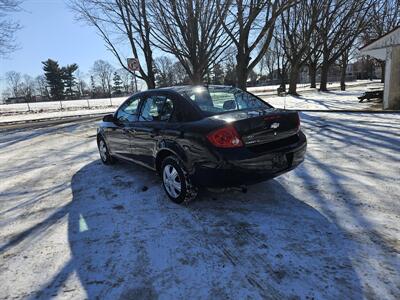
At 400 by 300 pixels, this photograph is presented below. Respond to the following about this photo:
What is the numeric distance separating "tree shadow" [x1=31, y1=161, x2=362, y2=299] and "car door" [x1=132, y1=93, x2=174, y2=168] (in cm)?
67

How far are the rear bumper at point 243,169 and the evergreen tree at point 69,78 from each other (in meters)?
83.2

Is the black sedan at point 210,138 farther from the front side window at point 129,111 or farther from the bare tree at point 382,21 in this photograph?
the bare tree at point 382,21

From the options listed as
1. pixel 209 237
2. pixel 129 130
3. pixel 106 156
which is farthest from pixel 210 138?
pixel 106 156

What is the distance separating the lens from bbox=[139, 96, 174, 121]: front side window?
4.33 m

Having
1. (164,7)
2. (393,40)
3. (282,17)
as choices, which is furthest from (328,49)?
(164,7)

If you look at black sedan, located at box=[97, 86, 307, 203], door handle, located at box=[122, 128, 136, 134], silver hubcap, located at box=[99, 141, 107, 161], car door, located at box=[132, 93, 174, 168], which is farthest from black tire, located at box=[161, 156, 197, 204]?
silver hubcap, located at box=[99, 141, 107, 161]

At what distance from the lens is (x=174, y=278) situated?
2645 mm

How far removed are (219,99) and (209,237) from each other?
6.53 feet

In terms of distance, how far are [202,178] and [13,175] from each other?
454 cm

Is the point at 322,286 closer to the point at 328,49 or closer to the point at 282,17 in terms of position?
the point at 282,17

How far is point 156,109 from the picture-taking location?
181 inches

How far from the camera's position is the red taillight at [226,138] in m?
3.47

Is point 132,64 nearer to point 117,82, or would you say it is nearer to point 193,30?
point 193,30

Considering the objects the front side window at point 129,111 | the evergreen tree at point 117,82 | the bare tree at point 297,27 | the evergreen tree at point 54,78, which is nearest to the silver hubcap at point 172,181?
the front side window at point 129,111
